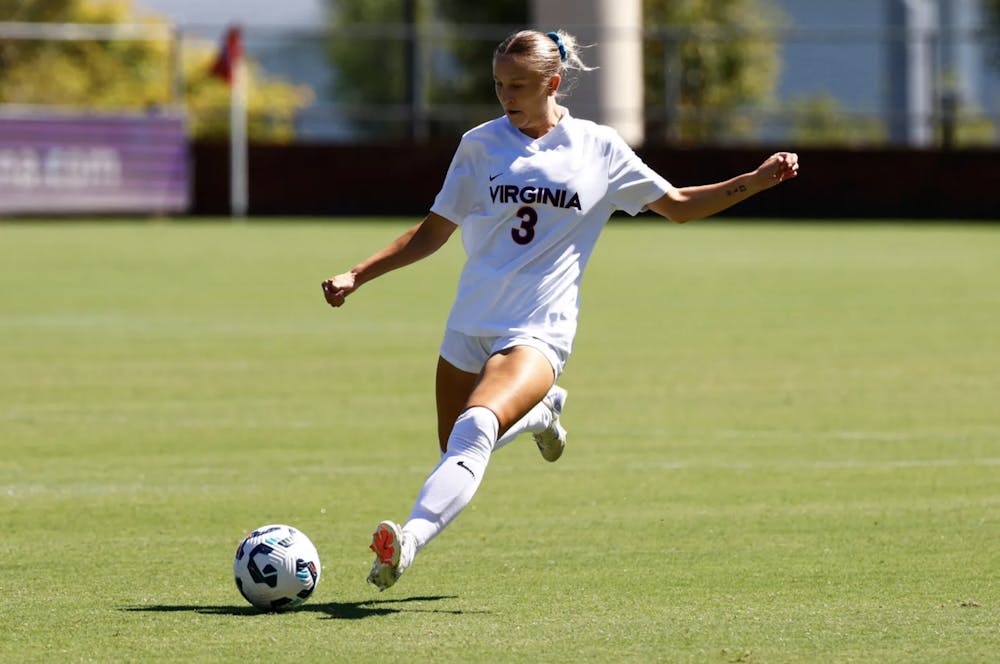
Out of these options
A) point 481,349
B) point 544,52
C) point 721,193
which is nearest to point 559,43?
point 544,52

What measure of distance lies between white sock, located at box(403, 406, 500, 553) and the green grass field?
348mm

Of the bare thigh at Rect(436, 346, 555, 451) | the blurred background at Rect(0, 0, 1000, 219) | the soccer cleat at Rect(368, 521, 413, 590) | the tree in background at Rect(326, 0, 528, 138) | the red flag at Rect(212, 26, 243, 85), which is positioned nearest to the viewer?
the soccer cleat at Rect(368, 521, 413, 590)

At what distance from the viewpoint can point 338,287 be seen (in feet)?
22.5

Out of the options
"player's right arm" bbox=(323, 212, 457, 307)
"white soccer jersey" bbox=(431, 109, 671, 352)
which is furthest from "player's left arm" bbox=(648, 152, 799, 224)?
"player's right arm" bbox=(323, 212, 457, 307)

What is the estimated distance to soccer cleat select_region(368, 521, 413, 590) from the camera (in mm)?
6203

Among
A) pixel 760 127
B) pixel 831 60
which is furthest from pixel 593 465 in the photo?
pixel 831 60

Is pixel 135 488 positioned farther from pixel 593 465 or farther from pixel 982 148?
pixel 982 148

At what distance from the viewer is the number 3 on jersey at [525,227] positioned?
7.01m

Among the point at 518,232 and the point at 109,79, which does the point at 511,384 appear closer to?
the point at 518,232

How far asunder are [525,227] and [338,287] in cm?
76

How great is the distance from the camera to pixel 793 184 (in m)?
39.0

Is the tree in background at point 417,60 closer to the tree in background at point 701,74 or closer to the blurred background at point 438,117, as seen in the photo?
the blurred background at point 438,117

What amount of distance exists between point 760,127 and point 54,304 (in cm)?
A: 2653

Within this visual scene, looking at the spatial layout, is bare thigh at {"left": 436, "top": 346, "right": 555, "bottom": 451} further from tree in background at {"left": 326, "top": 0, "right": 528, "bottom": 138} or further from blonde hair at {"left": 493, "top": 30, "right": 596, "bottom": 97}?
tree in background at {"left": 326, "top": 0, "right": 528, "bottom": 138}
